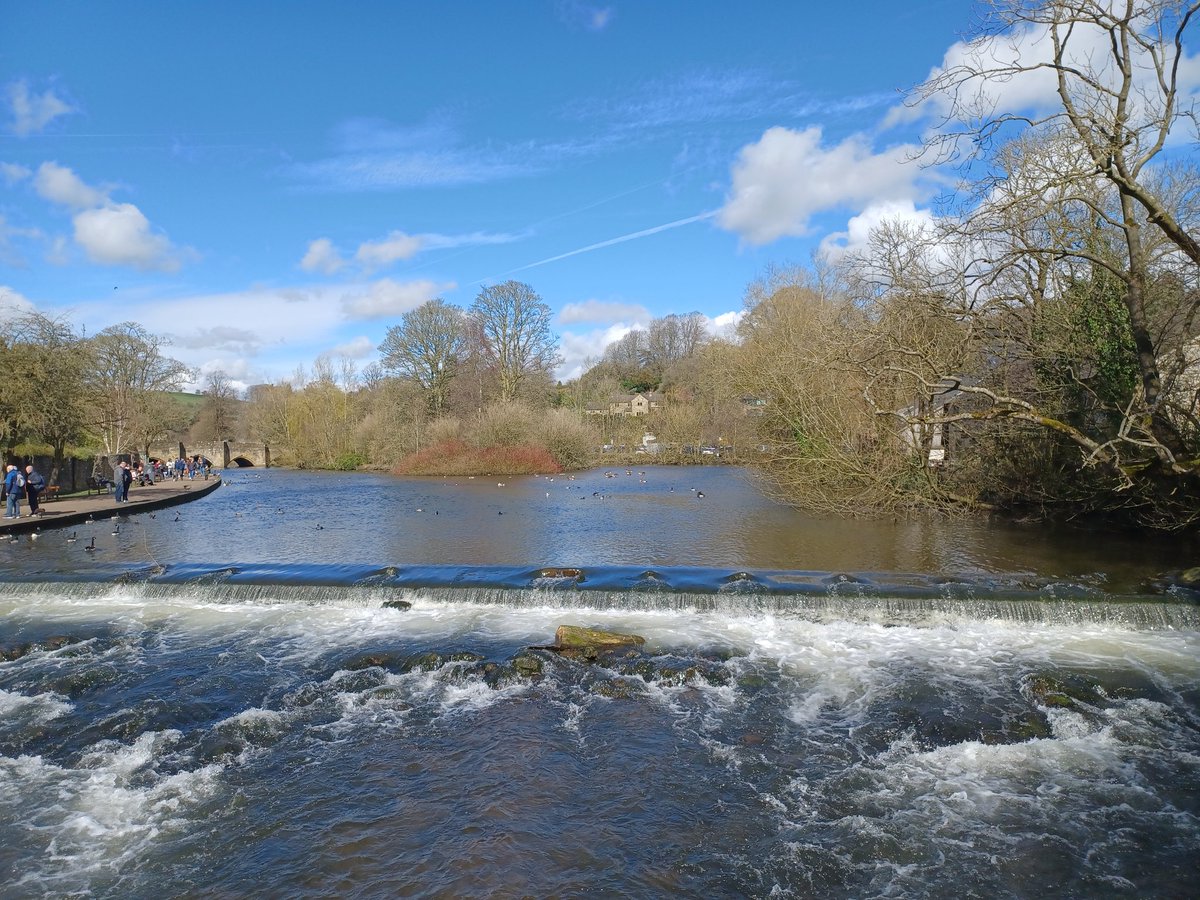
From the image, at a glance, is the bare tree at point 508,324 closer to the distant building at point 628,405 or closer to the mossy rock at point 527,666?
the distant building at point 628,405

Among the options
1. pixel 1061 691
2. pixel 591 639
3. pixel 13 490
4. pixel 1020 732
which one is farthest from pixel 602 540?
pixel 13 490

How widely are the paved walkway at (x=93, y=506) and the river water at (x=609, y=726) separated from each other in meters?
4.41

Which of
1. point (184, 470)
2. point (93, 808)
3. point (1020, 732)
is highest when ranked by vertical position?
point (184, 470)

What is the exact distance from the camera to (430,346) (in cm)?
4831

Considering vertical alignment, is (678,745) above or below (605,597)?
below

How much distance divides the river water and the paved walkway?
14.5ft

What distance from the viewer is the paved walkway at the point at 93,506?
1850 cm

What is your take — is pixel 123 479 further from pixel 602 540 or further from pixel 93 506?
pixel 602 540

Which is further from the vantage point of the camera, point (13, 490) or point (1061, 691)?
point (13, 490)

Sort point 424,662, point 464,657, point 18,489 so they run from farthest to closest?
1. point 18,489
2. point 464,657
3. point 424,662

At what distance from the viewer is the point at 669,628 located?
1031 cm

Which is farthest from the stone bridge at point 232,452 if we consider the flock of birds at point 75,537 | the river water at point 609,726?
the river water at point 609,726

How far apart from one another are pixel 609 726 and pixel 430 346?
43393 mm

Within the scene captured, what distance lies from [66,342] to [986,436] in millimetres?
27701
